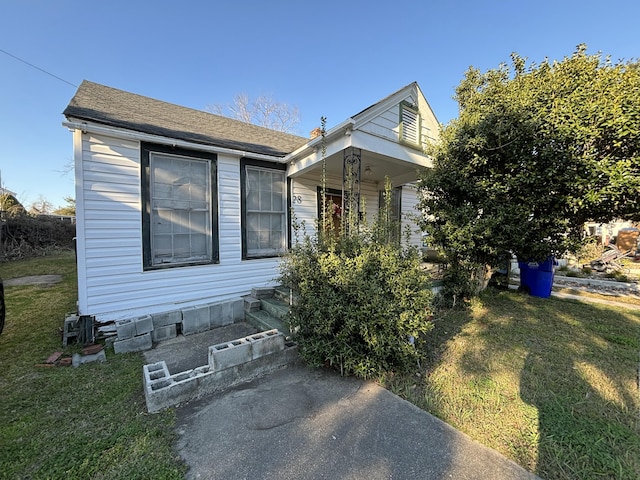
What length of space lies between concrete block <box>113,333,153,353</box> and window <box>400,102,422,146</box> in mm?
5880

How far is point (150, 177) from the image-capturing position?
4.45 m

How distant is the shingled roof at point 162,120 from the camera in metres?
4.22

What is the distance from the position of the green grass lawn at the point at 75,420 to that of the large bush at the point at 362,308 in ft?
5.27

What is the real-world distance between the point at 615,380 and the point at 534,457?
189 centimetres

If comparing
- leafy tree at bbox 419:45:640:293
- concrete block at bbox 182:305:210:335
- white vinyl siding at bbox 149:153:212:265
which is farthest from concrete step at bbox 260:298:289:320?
leafy tree at bbox 419:45:640:293

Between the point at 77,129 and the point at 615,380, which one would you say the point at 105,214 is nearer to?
the point at 77,129

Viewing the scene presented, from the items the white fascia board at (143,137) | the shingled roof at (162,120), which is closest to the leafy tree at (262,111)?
the shingled roof at (162,120)

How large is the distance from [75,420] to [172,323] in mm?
2042

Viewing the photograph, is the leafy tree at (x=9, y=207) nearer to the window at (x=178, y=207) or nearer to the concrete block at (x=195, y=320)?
the window at (x=178, y=207)

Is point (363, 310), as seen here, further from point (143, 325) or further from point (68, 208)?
point (68, 208)

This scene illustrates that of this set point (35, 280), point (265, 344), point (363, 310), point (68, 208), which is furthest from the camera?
point (68, 208)

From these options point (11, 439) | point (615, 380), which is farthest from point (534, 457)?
point (11, 439)

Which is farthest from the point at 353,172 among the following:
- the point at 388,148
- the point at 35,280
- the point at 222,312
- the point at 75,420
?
the point at 35,280

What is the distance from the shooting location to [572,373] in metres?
2.93
